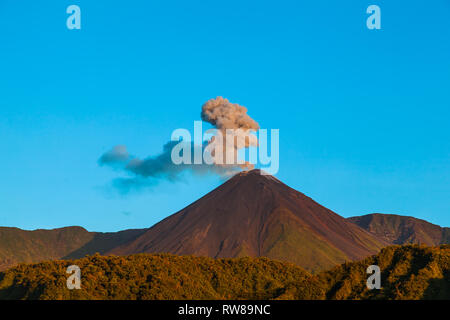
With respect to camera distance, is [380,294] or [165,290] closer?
[380,294]

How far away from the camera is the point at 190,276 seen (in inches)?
2948

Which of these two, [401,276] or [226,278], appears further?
[226,278]

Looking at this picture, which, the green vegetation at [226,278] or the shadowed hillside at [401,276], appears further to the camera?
the green vegetation at [226,278]

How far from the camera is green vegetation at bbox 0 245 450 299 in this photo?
174 ft

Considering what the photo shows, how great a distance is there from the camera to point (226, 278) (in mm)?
79625

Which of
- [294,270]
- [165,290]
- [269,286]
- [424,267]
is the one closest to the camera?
[424,267]

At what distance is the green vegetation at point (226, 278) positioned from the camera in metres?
52.9

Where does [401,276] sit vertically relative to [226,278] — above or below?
below

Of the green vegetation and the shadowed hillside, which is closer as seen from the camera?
the shadowed hillside
